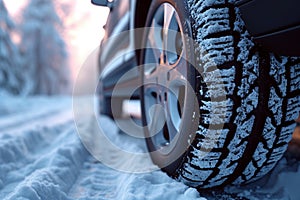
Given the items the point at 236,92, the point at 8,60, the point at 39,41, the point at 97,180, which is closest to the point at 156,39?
the point at 236,92

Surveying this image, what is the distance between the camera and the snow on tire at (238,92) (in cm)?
83

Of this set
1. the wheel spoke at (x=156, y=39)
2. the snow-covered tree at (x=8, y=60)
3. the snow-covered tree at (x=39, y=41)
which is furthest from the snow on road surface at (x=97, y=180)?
the snow-covered tree at (x=39, y=41)

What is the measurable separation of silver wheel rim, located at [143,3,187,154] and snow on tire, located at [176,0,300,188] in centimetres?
15

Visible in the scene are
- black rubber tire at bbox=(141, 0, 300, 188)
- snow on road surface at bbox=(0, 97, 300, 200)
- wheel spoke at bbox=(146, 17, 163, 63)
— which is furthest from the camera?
wheel spoke at bbox=(146, 17, 163, 63)

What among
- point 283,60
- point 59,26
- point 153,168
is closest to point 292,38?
point 283,60

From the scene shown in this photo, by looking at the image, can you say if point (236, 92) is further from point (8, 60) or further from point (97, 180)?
point (8, 60)

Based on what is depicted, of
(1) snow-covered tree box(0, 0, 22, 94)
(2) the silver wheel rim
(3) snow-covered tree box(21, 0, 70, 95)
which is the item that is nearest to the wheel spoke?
(2) the silver wheel rim

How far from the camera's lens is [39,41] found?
21.5 metres

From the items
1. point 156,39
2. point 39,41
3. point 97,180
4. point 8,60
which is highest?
point 39,41

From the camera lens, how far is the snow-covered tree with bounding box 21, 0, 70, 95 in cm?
2102

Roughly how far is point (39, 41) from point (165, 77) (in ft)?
74.7

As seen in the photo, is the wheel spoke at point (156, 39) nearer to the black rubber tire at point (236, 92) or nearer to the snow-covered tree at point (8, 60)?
the black rubber tire at point (236, 92)

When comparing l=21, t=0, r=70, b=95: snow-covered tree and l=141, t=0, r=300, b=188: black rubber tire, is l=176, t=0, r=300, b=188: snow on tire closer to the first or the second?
l=141, t=0, r=300, b=188: black rubber tire

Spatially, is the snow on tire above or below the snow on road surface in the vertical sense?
above
